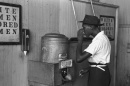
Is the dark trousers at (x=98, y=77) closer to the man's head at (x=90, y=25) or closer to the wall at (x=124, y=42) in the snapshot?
the man's head at (x=90, y=25)

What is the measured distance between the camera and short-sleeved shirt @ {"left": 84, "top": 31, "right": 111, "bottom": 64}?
9.85ft

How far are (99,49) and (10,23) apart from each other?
4.42 feet

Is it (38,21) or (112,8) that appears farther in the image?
(112,8)

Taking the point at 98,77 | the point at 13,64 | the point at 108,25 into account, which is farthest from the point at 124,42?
the point at 13,64

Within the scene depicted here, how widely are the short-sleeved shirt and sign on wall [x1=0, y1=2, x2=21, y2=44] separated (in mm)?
1088

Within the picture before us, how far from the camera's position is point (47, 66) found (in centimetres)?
315

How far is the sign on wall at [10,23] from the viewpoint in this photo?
3096 millimetres

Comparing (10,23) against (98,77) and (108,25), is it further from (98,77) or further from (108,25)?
(108,25)

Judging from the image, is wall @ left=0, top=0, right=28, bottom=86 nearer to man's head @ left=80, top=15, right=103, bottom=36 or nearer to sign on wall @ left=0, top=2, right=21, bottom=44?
sign on wall @ left=0, top=2, right=21, bottom=44

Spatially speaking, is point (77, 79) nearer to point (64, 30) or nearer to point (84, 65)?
point (84, 65)

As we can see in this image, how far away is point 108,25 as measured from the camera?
4.79 m

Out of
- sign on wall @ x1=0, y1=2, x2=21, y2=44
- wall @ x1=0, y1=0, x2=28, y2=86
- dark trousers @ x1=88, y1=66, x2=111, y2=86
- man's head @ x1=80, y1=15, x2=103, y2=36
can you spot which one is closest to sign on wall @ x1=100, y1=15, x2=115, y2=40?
man's head @ x1=80, y1=15, x2=103, y2=36

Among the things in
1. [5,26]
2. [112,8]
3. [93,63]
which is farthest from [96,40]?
[112,8]

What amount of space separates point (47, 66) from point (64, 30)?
99 centimetres
